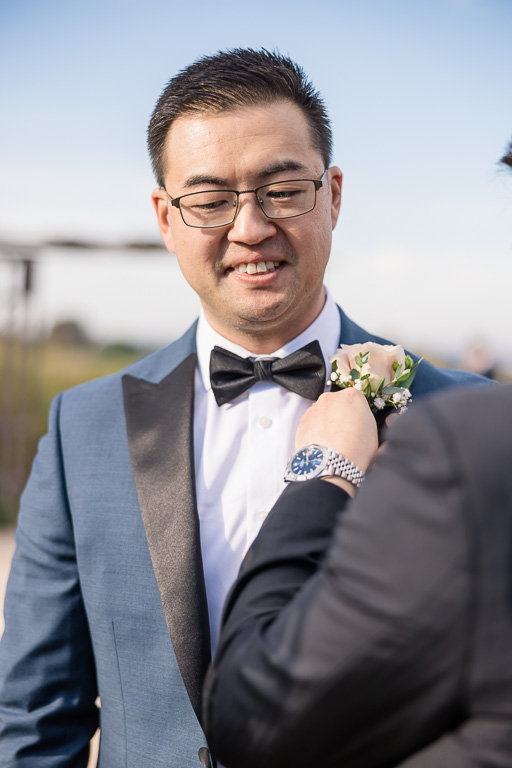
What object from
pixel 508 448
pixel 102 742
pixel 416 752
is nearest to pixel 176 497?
pixel 102 742

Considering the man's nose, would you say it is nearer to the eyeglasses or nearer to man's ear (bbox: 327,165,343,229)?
the eyeglasses

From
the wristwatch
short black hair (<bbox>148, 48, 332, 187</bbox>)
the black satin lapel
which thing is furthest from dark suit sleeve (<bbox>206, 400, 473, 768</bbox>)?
short black hair (<bbox>148, 48, 332, 187</bbox>)

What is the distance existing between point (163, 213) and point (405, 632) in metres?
1.71

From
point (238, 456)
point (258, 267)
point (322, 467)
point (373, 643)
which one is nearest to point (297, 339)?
point (258, 267)

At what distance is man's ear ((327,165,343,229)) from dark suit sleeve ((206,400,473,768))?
1.44m

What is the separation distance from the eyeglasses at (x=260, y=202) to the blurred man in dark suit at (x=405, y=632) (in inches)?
44.7

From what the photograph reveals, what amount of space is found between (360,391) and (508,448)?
78 cm

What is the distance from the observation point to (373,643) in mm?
925

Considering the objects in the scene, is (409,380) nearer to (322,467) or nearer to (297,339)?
(297,339)

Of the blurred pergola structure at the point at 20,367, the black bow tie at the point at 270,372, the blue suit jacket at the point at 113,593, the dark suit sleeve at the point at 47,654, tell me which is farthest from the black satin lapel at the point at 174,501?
the blurred pergola structure at the point at 20,367

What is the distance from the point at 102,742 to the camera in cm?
200

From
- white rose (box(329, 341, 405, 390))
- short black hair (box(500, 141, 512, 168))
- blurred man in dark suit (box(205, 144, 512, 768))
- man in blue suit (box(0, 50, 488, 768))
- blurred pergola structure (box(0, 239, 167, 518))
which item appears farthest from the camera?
blurred pergola structure (box(0, 239, 167, 518))

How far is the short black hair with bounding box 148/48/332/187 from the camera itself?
202cm

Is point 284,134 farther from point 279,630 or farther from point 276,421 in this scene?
point 279,630
